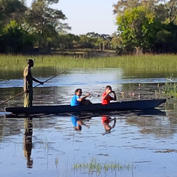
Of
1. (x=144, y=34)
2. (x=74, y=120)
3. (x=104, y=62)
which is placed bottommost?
(x=74, y=120)

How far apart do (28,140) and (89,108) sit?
5213mm

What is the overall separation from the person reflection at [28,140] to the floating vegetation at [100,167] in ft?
3.12

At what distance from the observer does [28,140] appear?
14344 mm

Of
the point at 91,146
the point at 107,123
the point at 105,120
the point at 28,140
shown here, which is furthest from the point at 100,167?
the point at 105,120

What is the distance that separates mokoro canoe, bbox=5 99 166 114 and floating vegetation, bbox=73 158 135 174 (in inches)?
278

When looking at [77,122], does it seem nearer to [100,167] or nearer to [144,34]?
[100,167]

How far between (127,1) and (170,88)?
63714 millimetres

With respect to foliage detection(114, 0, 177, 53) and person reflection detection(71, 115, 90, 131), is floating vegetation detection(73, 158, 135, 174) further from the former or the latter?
foliage detection(114, 0, 177, 53)

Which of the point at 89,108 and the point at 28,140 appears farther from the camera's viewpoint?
the point at 89,108

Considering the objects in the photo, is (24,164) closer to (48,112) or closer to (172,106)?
(48,112)

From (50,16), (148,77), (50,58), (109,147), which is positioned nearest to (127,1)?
(50,16)

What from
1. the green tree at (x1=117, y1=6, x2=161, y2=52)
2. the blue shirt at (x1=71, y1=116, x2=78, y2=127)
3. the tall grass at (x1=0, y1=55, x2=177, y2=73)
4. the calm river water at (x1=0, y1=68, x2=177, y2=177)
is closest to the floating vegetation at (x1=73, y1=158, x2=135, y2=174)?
the calm river water at (x1=0, y1=68, x2=177, y2=177)

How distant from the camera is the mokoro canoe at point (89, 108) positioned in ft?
61.1

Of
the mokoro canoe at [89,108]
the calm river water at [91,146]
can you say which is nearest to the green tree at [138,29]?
the calm river water at [91,146]
